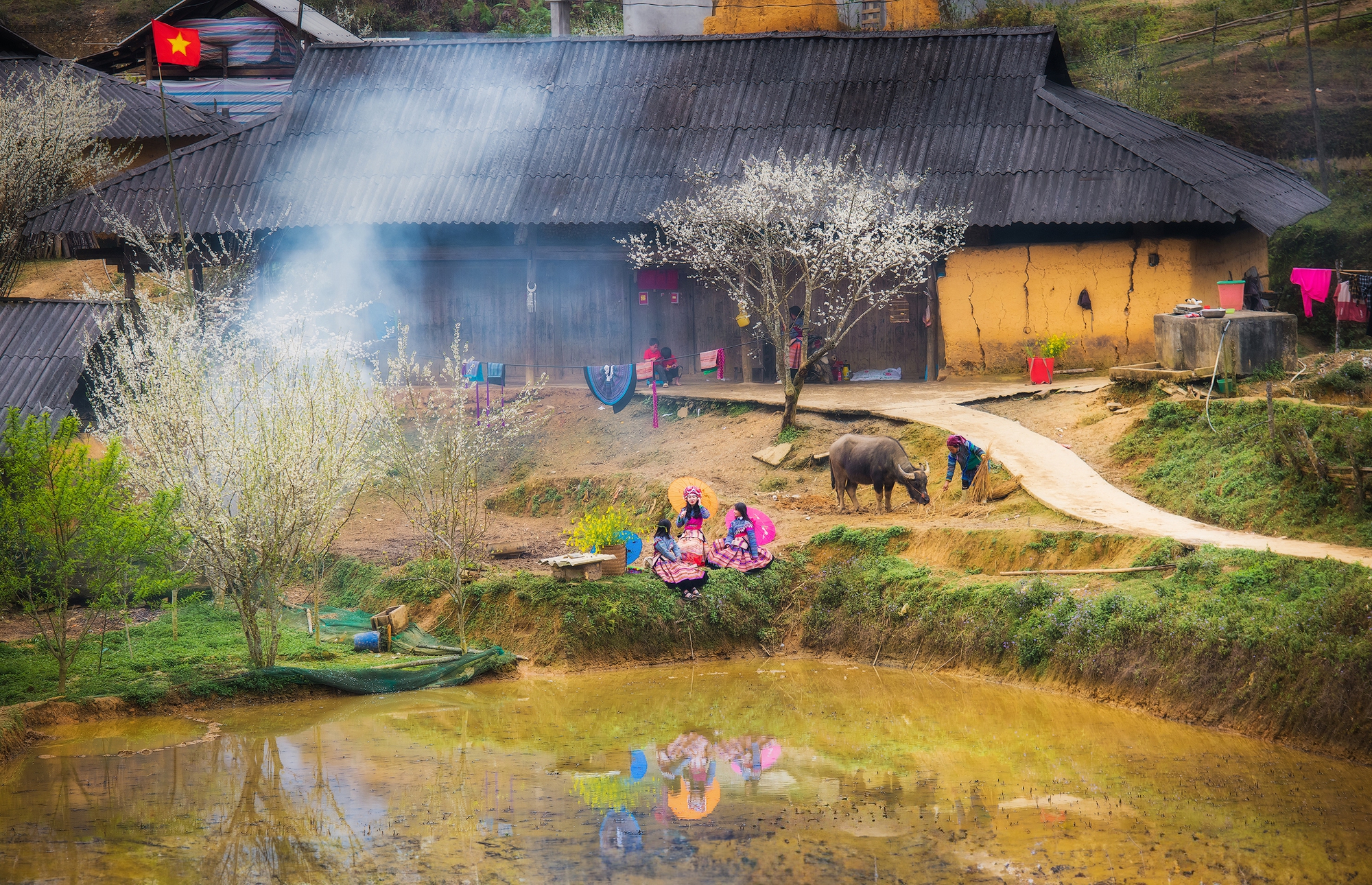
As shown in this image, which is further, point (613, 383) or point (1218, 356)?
point (613, 383)

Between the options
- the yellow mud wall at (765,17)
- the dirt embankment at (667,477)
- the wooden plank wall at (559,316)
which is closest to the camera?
the dirt embankment at (667,477)

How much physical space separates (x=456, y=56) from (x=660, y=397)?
9.23 meters

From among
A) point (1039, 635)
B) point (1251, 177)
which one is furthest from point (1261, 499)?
point (1251, 177)

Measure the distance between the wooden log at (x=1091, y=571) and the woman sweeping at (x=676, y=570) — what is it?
376 cm

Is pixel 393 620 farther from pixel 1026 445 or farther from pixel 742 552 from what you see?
pixel 1026 445

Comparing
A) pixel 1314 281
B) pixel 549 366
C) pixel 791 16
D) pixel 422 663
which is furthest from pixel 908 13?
pixel 422 663

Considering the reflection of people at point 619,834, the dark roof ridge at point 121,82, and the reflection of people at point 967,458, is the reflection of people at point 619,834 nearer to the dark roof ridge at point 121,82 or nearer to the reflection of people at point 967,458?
the reflection of people at point 967,458

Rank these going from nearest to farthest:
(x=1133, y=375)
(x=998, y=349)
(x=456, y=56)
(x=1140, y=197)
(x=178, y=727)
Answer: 1. (x=178, y=727)
2. (x=1133, y=375)
3. (x=1140, y=197)
4. (x=998, y=349)
5. (x=456, y=56)

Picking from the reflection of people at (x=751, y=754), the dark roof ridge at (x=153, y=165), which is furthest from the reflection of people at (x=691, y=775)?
the dark roof ridge at (x=153, y=165)

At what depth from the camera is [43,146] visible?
26.5m

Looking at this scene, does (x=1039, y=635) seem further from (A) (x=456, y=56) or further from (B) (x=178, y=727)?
(A) (x=456, y=56)

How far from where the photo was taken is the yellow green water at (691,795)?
9477 millimetres

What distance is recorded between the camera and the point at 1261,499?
46.4 ft

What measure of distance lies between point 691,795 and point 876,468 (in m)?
6.71
